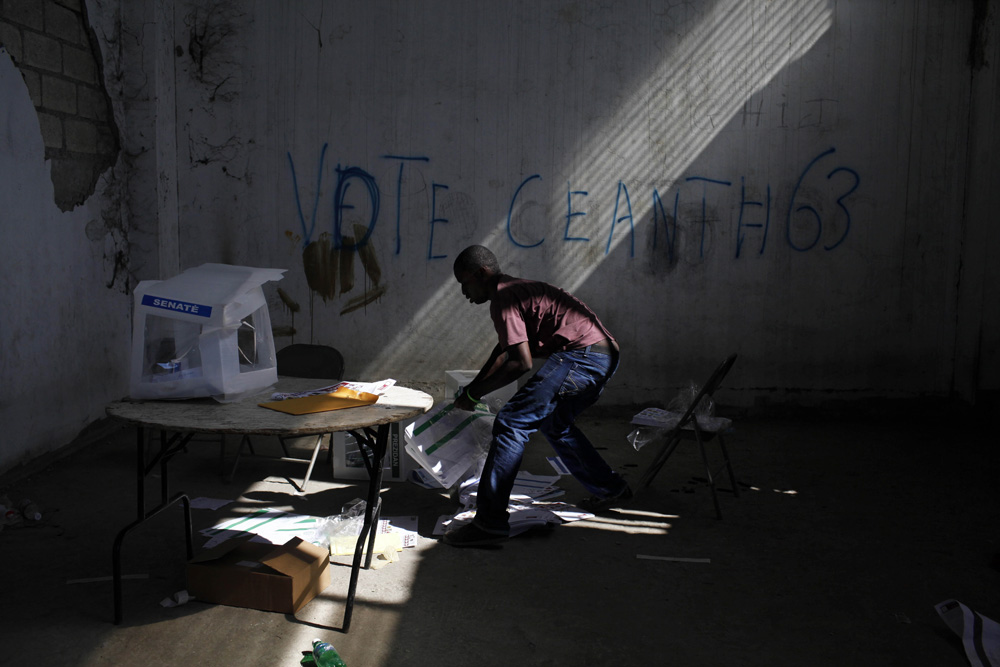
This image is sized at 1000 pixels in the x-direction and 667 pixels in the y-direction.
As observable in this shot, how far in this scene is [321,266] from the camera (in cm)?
661

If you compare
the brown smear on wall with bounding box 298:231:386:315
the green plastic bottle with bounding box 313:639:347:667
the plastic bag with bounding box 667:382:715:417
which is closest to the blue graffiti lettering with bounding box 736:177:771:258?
the plastic bag with bounding box 667:382:715:417

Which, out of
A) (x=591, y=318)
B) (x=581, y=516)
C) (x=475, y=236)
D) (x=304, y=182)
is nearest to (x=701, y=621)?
(x=581, y=516)

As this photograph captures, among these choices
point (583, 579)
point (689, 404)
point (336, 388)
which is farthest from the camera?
point (689, 404)

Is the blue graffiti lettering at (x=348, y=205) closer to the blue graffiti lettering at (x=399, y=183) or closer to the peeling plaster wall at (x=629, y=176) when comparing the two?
the peeling plaster wall at (x=629, y=176)

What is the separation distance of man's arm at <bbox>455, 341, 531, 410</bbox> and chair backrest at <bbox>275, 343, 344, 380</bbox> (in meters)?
1.43

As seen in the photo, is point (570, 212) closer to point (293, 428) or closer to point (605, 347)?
point (605, 347)

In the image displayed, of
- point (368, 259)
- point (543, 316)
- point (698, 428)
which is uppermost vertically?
point (368, 259)

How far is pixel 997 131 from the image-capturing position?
620 cm

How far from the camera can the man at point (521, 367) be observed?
381cm

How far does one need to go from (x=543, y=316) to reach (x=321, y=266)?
10.4ft

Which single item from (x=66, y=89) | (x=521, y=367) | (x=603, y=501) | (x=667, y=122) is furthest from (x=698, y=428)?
(x=66, y=89)

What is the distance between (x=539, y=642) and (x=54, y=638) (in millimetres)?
1813

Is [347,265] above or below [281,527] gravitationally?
above

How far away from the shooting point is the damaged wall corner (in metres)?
4.88
